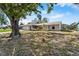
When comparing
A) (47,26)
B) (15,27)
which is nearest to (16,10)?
(15,27)

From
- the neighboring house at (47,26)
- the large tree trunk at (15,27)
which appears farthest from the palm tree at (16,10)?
the neighboring house at (47,26)

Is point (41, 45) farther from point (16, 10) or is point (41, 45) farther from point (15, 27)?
point (16, 10)

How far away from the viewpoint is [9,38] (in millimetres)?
2781

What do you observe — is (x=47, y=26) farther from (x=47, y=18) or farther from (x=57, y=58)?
(x=57, y=58)

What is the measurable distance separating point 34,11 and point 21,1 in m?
0.17

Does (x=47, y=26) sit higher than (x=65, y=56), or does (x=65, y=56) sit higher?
(x=47, y=26)

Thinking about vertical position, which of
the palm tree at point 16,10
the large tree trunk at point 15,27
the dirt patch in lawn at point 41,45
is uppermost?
the palm tree at point 16,10

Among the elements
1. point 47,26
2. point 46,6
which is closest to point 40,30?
point 47,26

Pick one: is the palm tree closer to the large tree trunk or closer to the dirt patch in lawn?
the large tree trunk

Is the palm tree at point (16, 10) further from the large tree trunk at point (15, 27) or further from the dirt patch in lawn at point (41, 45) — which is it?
the dirt patch in lawn at point (41, 45)

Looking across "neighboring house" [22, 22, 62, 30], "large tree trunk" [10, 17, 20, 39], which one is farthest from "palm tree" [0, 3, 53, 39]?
"neighboring house" [22, 22, 62, 30]

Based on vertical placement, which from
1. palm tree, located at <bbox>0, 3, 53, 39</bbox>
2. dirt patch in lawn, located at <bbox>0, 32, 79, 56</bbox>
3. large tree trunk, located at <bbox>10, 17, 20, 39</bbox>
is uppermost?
palm tree, located at <bbox>0, 3, 53, 39</bbox>

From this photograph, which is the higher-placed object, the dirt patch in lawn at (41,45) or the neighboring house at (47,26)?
the neighboring house at (47,26)

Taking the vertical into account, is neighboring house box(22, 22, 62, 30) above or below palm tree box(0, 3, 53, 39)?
below
